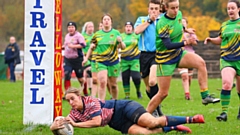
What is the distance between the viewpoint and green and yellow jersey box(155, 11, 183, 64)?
945cm

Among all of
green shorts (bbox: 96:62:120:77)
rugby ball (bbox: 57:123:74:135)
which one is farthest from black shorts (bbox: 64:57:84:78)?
rugby ball (bbox: 57:123:74:135)

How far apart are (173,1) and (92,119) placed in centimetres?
235

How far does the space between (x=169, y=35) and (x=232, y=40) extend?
1.54 metres

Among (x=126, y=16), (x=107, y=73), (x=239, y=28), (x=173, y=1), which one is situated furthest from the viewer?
(x=126, y=16)

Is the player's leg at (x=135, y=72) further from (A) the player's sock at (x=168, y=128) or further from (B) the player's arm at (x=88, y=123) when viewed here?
(B) the player's arm at (x=88, y=123)

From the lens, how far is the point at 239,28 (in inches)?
409

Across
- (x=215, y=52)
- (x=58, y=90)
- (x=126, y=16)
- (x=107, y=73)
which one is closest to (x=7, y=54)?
(x=215, y=52)

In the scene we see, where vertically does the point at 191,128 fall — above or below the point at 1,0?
below

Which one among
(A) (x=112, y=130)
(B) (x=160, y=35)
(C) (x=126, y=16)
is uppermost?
(C) (x=126, y=16)

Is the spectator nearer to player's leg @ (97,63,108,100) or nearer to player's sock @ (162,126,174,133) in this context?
player's leg @ (97,63,108,100)

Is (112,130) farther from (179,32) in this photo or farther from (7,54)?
(7,54)

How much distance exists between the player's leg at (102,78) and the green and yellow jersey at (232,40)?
4.10m

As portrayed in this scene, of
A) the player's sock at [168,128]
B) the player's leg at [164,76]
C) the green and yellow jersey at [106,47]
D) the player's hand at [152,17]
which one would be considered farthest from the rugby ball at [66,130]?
the green and yellow jersey at [106,47]

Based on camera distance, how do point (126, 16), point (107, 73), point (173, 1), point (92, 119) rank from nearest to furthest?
1. point (92, 119)
2. point (173, 1)
3. point (107, 73)
4. point (126, 16)
